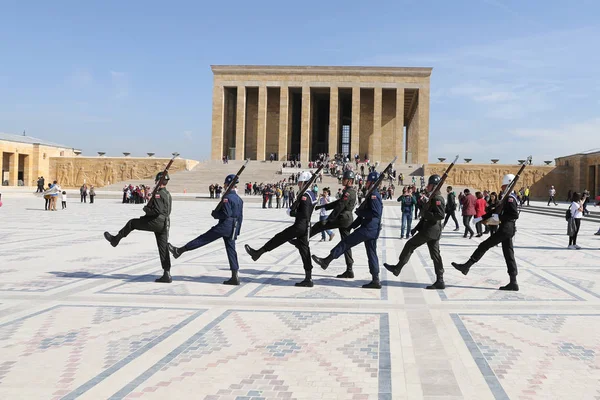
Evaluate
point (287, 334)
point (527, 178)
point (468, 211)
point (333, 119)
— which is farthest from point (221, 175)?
point (287, 334)

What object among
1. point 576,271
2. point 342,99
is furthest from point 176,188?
point 576,271

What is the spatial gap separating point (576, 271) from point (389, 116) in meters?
47.3

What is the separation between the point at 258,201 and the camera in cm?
3394

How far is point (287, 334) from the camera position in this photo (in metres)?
4.35

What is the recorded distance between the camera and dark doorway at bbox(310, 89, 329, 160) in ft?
178

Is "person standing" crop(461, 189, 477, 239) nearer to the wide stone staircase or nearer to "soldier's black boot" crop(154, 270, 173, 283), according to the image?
"soldier's black boot" crop(154, 270, 173, 283)

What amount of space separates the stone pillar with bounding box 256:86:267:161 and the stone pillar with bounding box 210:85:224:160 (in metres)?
3.67

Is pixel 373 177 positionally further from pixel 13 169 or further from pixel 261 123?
pixel 13 169

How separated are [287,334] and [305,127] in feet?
151

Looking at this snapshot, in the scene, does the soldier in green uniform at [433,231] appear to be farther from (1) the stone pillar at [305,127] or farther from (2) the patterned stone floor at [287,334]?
(1) the stone pillar at [305,127]

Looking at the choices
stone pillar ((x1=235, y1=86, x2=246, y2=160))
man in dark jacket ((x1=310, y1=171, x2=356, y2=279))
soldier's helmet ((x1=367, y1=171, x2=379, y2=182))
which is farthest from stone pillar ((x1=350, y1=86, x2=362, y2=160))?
man in dark jacket ((x1=310, y1=171, x2=356, y2=279))

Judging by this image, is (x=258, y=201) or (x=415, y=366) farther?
(x=258, y=201)

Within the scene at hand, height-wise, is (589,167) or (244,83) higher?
(244,83)

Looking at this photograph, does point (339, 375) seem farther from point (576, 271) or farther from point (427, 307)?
point (576, 271)
